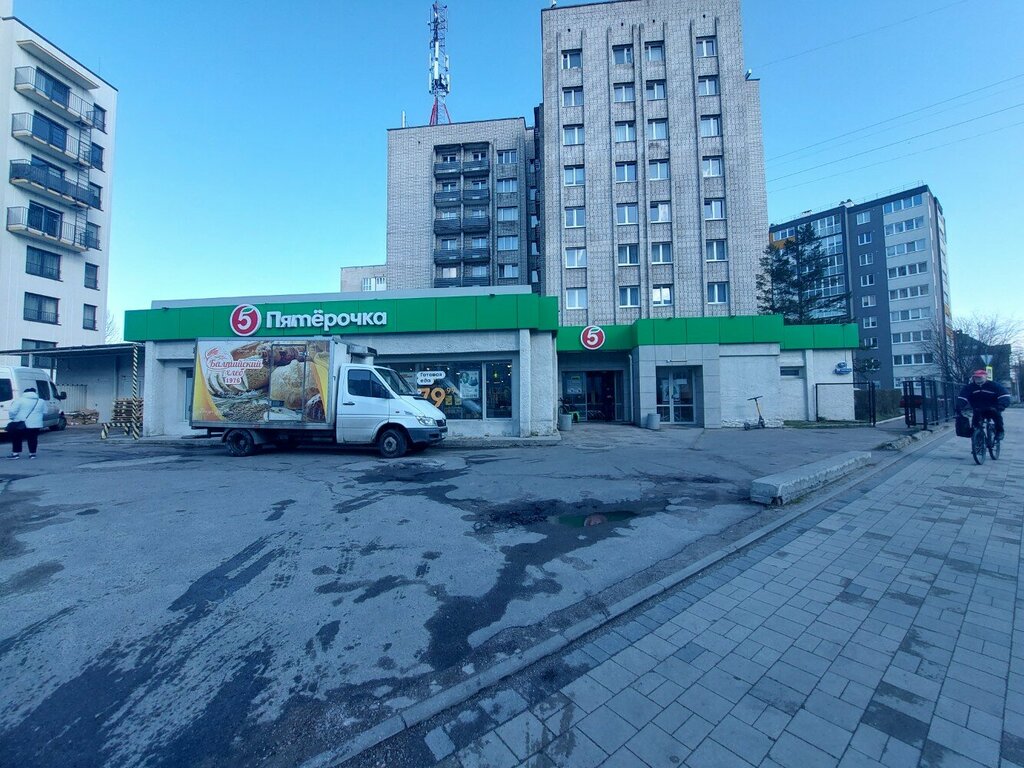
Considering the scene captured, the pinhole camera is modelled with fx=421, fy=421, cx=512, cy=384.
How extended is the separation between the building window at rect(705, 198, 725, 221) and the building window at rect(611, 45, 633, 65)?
11.2 meters

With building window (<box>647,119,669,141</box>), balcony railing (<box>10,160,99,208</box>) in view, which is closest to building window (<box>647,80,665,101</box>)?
building window (<box>647,119,669,141</box>)

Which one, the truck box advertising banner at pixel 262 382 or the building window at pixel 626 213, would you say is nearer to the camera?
the truck box advertising banner at pixel 262 382

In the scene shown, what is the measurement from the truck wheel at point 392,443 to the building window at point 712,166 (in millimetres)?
26693

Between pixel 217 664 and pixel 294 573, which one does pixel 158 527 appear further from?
pixel 217 664

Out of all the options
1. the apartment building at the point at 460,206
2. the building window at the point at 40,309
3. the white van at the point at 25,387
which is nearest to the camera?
the white van at the point at 25,387

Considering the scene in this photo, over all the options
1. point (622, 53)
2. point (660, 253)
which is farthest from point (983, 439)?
point (622, 53)

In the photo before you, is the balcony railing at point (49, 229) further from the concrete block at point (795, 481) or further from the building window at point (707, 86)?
the building window at point (707, 86)

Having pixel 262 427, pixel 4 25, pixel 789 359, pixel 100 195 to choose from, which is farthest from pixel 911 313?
pixel 4 25

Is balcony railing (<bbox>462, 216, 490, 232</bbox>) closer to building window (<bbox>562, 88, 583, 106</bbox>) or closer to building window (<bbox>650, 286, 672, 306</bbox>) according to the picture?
building window (<bbox>562, 88, 583, 106</bbox>)

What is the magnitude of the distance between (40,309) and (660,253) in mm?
40901

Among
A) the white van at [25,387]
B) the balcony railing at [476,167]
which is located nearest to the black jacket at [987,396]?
the white van at [25,387]

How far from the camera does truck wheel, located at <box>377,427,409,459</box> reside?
430 inches

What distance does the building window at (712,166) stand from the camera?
27.0 metres

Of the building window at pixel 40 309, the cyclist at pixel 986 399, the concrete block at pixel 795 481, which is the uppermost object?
the building window at pixel 40 309
